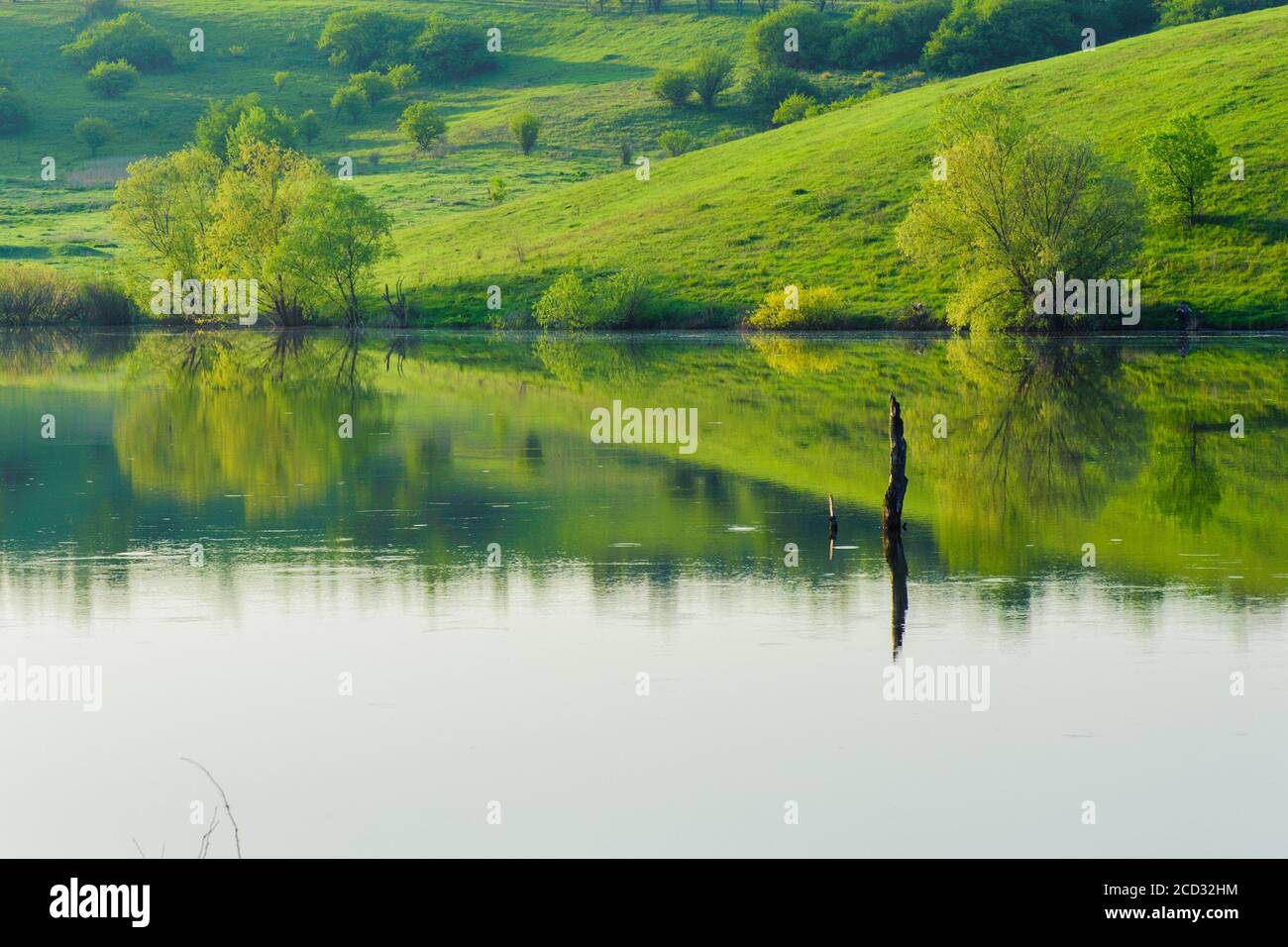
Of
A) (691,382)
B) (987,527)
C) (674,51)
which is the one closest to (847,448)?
(987,527)

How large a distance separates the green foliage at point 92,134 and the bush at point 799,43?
71875 mm

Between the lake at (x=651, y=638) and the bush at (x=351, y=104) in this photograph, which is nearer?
the lake at (x=651, y=638)

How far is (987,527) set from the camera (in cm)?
2692

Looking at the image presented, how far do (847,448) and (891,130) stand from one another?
268ft

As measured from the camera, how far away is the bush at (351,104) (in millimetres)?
176250

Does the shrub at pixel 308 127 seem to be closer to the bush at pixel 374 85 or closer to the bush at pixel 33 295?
the bush at pixel 374 85

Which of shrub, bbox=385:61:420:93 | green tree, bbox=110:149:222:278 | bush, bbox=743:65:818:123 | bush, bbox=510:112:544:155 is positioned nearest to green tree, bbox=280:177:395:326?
green tree, bbox=110:149:222:278

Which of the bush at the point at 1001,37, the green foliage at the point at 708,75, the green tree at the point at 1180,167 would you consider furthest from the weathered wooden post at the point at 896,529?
the green foliage at the point at 708,75

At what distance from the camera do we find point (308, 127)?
166875 mm

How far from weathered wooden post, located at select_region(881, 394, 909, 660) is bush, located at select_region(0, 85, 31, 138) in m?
163

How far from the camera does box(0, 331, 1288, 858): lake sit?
44.5 feet

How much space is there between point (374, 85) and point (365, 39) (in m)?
16.5

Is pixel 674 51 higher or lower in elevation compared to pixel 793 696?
higher
